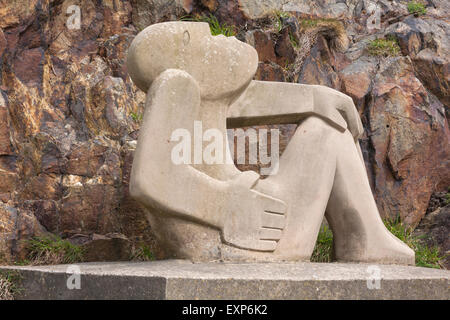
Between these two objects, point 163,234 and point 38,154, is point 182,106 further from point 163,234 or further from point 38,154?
point 38,154

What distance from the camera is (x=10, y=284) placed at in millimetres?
3326

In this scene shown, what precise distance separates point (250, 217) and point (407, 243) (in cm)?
253

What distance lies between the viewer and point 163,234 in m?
3.42

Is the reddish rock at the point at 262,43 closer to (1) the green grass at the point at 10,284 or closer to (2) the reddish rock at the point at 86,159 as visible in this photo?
(2) the reddish rock at the point at 86,159

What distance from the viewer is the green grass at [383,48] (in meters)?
6.88

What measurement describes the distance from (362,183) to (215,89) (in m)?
1.19

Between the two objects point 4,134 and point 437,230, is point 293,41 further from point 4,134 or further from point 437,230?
point 4,134

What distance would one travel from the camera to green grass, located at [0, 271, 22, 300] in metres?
3.28

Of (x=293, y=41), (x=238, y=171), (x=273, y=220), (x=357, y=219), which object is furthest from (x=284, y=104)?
(x=293, y=41)

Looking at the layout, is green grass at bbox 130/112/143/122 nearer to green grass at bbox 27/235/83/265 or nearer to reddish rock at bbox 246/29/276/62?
green grass at bbox 27/235/83/265

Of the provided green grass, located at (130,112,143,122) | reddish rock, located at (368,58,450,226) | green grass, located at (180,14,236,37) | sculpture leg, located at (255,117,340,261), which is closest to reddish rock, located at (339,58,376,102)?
reddish rock, located at (368,58,450,226)

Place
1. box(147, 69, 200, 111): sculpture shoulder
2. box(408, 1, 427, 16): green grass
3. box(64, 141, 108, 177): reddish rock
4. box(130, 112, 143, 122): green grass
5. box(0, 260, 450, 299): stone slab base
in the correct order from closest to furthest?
box(0, 260, 450, 299): stone slab base < box(147, 69, 200, 111): sculpture shoulder < box(64, 141, 108, 177): reddish rock < box(130, 112, 143, 122): green grass < box(408, 1, 427, 16): green grass

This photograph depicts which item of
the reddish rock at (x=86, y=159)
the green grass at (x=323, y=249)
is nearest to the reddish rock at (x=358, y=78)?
the green grass at (x=323, y=249)

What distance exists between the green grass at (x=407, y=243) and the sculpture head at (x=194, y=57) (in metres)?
1.99
